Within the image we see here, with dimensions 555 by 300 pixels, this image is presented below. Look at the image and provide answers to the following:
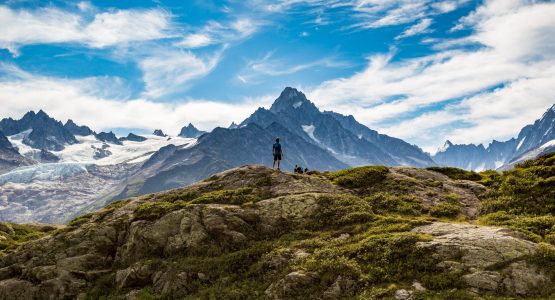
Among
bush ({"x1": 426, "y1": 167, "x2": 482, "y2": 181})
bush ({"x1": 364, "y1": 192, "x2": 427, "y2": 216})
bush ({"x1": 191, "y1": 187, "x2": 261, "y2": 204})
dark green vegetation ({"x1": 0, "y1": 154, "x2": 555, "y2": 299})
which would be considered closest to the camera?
dark green vegetation ({"x1": 0, "y1": 154, "x2": 555, "y2": 299})

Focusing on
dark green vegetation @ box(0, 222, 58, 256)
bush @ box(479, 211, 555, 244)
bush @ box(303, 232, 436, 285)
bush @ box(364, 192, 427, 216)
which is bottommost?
dark green vegetation @ box(0, 222, 58, 256)

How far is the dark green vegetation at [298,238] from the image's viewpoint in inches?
928

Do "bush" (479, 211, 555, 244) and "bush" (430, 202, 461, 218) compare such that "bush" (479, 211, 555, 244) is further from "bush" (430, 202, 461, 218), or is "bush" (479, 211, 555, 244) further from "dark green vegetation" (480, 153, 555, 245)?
"bush" (430, 202, 461, 218)

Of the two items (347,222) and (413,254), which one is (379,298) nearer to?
(413,254)

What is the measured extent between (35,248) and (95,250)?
18.5ft

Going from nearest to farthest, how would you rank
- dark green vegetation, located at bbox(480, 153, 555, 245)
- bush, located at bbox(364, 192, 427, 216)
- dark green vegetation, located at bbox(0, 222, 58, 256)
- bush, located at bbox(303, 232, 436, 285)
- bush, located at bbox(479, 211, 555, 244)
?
bush, located at bbox(303, 232, 436, 285)
bush, located at bbox(479, 211, 555, 244)
dark green vegetation, located at bbox(480, 153, 555, 245)
bush, located at bbox(364, 192, 427, 216)
dark green vegetation, located at bbox(0, 222, 58, 256)

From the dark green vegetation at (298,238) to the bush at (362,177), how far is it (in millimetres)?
104

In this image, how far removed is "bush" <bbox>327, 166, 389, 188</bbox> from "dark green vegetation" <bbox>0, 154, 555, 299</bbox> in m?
0.10

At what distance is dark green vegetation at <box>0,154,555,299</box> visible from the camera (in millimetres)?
23562

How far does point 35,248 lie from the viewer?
35875mm

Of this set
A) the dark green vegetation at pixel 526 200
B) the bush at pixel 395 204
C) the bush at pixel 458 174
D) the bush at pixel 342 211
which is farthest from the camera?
the bush at pixel 458 174

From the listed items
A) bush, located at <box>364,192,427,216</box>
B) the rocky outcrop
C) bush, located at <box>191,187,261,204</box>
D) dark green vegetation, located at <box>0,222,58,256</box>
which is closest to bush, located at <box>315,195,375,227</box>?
bush, located at <box>364,192,427,216</box>

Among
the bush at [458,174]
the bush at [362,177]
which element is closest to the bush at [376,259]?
the bush at [362,177]

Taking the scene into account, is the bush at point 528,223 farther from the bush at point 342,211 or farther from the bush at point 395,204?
the bush at point 342,211
